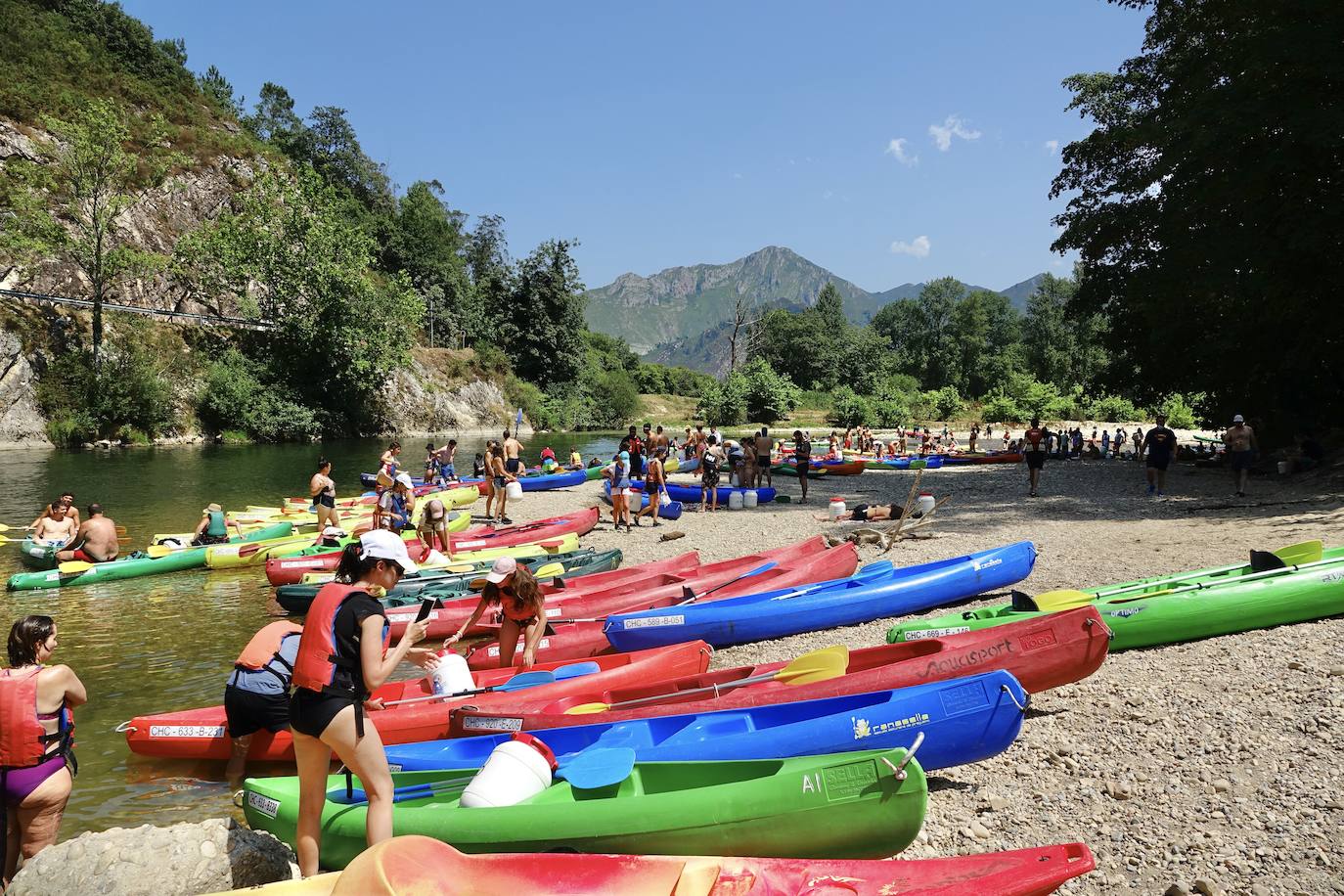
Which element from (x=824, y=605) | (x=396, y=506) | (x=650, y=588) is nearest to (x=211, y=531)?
(x=396, y=506)

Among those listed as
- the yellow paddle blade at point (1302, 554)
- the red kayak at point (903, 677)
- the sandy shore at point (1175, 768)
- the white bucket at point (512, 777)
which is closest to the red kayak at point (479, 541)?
the sandy shore at point (1175, 768)

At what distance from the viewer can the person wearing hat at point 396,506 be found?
48.6 ft

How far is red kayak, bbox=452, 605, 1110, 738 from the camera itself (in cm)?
597

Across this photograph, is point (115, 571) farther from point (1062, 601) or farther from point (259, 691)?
point (1062, 601)

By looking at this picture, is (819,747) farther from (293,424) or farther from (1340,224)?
(293,424)

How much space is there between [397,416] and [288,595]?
1724 inches

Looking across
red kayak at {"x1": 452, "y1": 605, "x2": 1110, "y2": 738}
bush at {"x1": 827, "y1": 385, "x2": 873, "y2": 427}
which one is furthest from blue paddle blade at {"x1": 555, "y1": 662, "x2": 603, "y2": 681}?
bush at {"x1": 827, "y1": 385, "x2": 873, "y2": 427}

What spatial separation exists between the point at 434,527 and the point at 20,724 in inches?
356

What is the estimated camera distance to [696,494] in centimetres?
2108

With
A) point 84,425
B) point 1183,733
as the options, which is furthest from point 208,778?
point 84,425

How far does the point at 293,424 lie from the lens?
45094 millimetres

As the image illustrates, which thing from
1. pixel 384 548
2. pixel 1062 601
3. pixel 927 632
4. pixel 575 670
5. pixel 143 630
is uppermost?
pixel 384 548

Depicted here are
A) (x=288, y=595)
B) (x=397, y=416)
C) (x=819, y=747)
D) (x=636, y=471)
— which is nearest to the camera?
(x=819, y=747)

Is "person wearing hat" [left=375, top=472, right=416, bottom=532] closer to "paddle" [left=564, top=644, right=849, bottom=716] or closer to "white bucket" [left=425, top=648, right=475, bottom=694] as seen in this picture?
"white bucket" [left=425, top=648, right=475, bottom=694]
